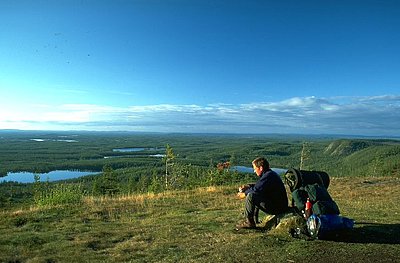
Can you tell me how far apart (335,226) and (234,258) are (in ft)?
8.55

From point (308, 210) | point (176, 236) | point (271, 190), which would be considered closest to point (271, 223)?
point (271, 190)

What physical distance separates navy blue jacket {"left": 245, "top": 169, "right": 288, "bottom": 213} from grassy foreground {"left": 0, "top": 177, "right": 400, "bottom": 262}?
710 mm

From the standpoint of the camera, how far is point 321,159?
181m

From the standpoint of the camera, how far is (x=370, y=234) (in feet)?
30.5

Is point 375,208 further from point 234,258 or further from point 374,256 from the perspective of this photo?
point 234,258

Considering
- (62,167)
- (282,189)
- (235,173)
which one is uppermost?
(282,189)

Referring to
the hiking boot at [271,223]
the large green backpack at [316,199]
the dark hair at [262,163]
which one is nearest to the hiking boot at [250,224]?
the hiking boot at [271,223]

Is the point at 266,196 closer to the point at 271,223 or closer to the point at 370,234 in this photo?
the point at 271,223

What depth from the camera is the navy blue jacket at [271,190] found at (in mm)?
9930

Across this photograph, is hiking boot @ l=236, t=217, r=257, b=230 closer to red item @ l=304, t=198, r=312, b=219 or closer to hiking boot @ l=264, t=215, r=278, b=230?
hiking boot @ l=264, t=215, r=278, b=230

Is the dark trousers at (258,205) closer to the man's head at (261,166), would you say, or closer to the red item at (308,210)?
the man's head at (261,166)

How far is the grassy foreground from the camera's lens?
8062 millimetres

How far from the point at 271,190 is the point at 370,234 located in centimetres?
261

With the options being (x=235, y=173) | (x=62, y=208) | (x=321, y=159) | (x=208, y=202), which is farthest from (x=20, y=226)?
(x=321, y=159)
